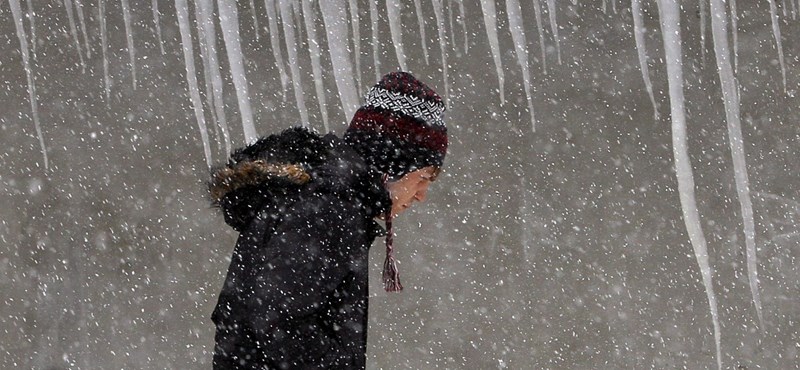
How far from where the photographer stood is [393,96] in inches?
101

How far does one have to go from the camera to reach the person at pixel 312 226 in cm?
221

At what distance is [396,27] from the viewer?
440 centimetres

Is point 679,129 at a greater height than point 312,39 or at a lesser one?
lesser

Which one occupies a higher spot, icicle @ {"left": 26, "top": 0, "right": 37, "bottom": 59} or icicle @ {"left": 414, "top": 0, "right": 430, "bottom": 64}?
icicle @ {"left": 26, "top": 0, "right": 37, "bottom": 59}

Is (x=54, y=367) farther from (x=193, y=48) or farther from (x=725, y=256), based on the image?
(x=725, y=256)

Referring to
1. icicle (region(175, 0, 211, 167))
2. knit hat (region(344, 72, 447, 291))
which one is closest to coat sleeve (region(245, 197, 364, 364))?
knit hat (region(344, 72, 447, 291))

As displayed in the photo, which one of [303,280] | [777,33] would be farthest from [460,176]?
[303,280]

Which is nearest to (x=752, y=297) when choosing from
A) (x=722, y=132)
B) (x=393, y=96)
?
(x=722, y=132)

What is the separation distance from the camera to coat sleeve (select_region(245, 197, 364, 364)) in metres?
2.19

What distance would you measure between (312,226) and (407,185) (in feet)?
1.27

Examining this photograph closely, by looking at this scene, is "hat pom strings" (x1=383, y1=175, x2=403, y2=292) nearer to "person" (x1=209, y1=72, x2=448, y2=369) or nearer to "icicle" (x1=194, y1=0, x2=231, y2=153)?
"person" (x1=209, y1=72, x2=448, y2=369)

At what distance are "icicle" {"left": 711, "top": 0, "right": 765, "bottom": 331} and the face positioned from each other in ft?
7.00

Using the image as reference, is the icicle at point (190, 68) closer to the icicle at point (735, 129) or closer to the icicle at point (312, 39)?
the icicle at point (312, 39)

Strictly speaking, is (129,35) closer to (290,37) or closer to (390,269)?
(290,37)
